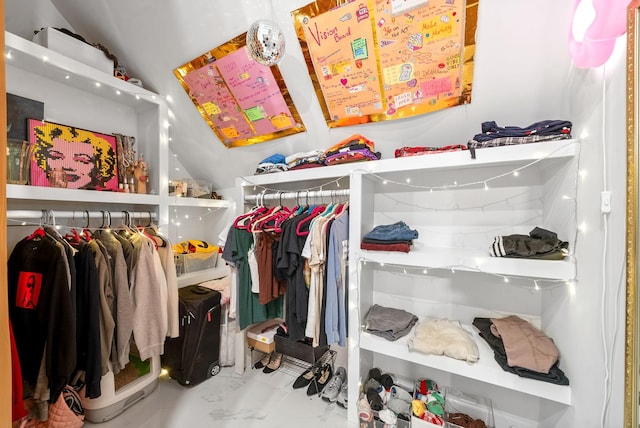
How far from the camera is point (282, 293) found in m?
1.91

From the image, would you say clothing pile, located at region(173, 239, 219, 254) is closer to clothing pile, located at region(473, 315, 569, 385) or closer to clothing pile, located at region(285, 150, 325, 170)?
clothing pile, located at region(285, 150, 325, 170)

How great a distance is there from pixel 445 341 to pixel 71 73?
286cm

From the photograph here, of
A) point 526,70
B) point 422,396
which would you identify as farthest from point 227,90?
point 422,396

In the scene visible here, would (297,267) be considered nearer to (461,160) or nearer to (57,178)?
(461,160)

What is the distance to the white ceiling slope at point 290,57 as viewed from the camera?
1.22 m

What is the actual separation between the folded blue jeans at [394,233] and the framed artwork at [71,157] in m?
1.97

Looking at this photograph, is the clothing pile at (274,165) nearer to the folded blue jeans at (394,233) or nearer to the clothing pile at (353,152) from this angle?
the clothing pile at (353,152)

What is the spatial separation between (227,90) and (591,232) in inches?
88.2

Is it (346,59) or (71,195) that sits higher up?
(346,59)

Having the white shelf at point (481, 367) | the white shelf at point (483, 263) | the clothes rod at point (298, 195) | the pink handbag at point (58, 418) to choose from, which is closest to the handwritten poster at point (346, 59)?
the clothes rod at point (298, 195)

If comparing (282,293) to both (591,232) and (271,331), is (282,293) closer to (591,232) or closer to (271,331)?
(271,331)

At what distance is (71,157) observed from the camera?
5.93ft

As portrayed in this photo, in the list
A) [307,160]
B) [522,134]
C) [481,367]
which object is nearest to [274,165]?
[307,160]

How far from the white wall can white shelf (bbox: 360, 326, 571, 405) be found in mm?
87
